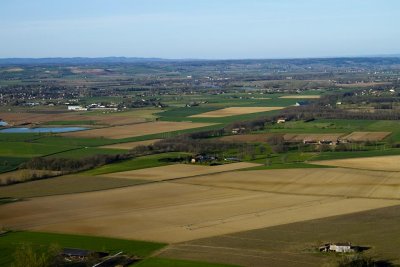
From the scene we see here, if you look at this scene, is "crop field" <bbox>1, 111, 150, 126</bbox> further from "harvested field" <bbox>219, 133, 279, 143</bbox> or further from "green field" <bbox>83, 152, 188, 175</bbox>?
"green field" <bbox>83, 152, 188, 175</bbox>

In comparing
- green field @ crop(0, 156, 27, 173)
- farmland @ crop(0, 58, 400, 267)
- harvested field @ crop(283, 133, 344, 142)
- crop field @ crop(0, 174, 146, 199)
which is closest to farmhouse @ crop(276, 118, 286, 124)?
farmland @ crop(0, 58, 400, 267)

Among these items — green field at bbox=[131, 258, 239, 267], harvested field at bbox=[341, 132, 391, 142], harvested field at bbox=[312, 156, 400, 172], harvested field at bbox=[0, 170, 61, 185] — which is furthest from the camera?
harvested field at bbox=[341, 132, 391, 142]

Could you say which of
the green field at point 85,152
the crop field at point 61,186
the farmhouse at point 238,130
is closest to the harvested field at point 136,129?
the farmhouse at point 238,130

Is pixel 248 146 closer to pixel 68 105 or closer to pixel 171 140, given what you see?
pixel 171 140

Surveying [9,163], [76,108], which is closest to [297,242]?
[9,163]

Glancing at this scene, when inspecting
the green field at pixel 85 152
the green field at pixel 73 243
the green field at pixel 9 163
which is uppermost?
the green field at pixel 73 243

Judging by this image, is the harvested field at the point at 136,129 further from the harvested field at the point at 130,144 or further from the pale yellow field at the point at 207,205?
the pale yellow field at the point at 207,205

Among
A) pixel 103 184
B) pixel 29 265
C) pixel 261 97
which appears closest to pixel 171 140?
pixel 103 184
